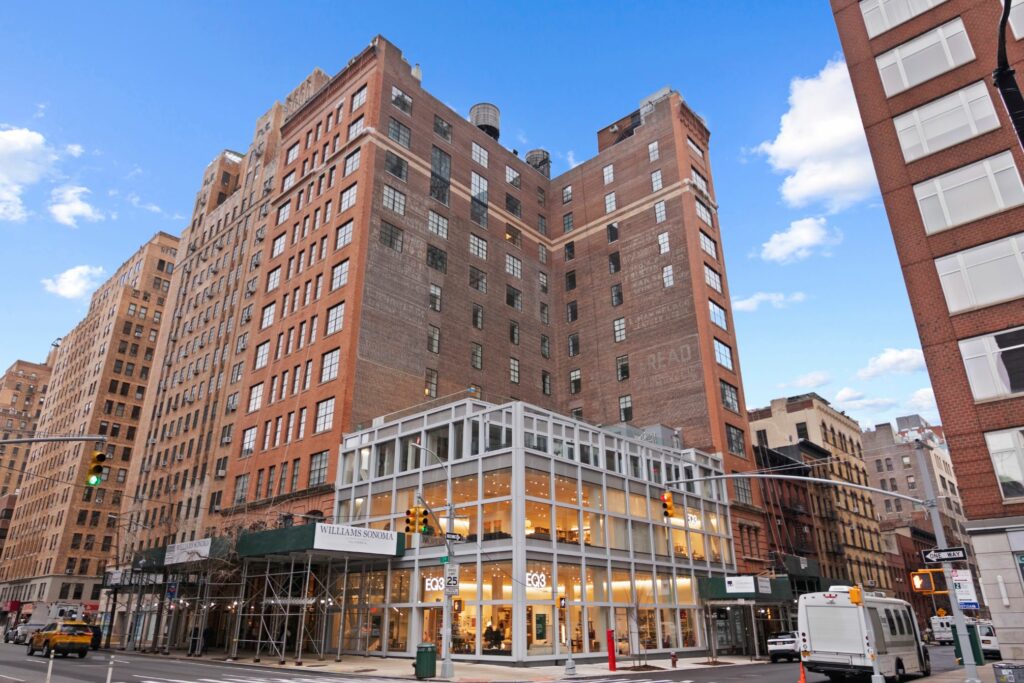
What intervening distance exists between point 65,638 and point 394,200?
3717 cm

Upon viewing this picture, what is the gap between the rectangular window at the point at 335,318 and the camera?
5014cm

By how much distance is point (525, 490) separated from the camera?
35875mm

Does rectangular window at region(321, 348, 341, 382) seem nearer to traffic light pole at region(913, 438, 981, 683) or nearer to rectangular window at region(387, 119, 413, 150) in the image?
rectangular window at region(387, 119, 413, 150)

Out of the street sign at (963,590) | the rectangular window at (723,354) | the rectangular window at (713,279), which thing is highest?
the rectangular window at (713,279)

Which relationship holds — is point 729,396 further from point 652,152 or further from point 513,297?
point 652,152

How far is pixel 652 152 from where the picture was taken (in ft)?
218

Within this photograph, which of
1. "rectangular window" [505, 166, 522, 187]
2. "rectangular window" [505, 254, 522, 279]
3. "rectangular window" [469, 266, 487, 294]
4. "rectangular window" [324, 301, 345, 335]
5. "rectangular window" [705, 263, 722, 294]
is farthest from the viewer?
"rectangular window" [505, 166, 522, 187]

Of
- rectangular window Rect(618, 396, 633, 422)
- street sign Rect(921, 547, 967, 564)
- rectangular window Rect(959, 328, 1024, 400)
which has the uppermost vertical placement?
rectangular window Rect(618, 396, 633, 422)

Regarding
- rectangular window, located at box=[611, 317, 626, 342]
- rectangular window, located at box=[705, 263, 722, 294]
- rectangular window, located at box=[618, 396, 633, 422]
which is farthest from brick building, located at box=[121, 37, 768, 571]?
rectangular window, located at box=[705, 263, 722, 294]

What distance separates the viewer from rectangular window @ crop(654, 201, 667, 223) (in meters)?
62.9

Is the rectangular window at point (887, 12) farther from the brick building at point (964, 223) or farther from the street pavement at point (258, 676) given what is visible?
the street pavement at point (258, 676)

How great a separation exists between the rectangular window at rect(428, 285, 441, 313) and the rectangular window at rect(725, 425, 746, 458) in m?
26.0

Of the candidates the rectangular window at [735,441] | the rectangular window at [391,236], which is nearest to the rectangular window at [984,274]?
the rectangular window at [735,441]

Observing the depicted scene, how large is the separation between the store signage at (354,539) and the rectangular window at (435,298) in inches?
853
